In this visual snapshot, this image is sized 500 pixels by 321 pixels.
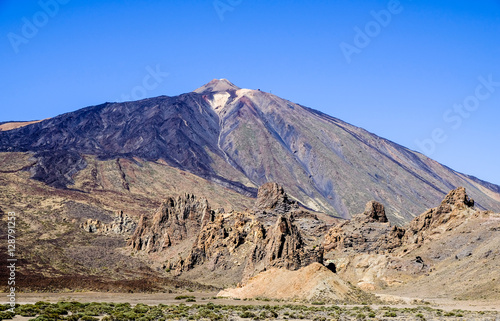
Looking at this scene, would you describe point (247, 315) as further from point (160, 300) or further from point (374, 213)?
point (374, 213)

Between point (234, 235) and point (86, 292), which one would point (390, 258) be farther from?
point (86, 292)

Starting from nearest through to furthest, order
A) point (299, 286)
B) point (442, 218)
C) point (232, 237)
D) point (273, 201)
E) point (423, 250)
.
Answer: point (299, 286) → point (423, 250) → point (442, 218) → point (232, 237) → point (273, 201)

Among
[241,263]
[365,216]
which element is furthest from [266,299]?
[365,216]

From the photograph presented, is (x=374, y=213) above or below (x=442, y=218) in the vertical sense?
above

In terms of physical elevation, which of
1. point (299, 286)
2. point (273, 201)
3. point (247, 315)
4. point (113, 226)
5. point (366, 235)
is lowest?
point (247, 315)

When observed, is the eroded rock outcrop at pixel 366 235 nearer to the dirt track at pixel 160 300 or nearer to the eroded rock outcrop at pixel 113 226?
the dirt track at pixel 160 300

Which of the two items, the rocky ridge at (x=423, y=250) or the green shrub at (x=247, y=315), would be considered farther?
the rocky ridge at (x=423, y=250)

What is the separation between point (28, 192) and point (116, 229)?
47002mm

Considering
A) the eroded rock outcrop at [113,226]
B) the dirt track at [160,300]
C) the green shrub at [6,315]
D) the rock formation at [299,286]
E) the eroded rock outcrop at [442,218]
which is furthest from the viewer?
the eroded rock outcrop at [113,226]

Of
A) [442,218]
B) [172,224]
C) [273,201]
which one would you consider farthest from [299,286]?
[172,224]

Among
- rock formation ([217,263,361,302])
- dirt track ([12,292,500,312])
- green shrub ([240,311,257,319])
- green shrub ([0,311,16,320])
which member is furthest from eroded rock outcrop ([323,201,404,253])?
green shrub ([0,311,16,320])

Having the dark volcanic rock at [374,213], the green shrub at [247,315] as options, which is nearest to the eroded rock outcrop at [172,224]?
the dark volcanic rock at [374,213]

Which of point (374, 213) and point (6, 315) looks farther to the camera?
point (374, 213)

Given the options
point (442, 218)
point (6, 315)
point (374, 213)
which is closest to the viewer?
point (6, 315)
